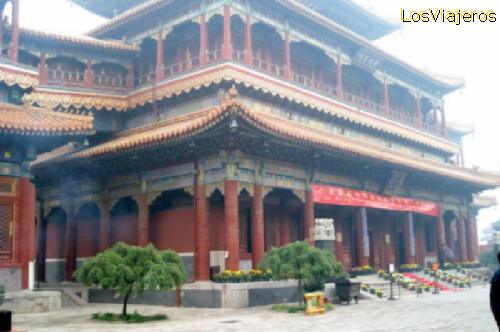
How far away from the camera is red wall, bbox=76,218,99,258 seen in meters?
23.9

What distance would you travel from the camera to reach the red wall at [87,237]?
23906 millimetres

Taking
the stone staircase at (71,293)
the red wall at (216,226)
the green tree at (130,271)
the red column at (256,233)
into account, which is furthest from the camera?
the stone staircase at (71,293)

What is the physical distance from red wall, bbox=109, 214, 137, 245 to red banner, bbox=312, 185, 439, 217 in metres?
7.01

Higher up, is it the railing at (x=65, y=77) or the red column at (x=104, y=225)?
the railing at (x=65, y=77)

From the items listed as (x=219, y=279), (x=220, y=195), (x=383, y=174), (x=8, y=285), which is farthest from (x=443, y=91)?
(x=8, y=285)

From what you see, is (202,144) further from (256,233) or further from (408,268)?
(408,268)

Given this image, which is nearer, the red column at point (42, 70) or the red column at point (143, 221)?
the red column at point (143, 221)

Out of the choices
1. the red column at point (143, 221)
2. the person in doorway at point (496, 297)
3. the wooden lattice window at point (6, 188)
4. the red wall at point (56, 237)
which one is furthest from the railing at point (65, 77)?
the person in doorway at point (496, 297)

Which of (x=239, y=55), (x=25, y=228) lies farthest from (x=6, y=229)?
(x=239, y=55)

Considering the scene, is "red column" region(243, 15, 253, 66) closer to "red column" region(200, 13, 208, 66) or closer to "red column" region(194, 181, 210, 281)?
"red column" region(200, 13, 208, 66)

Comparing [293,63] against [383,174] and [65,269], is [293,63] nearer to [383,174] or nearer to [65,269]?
[383,174]

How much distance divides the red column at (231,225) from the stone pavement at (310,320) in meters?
1.72

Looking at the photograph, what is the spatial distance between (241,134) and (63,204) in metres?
10.1

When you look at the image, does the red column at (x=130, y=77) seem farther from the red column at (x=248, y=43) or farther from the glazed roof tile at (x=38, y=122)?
the glazed roof tile at (x=38, y=122)
